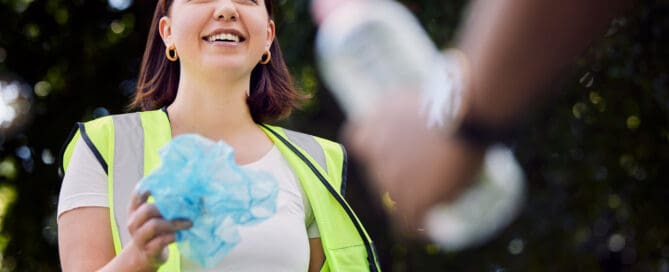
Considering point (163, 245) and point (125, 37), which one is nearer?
point (163, 245)

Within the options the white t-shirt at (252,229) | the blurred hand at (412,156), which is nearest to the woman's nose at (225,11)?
the white t-shirt at (252,229)

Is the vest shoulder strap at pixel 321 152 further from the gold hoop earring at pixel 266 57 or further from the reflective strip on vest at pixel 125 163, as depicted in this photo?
the reflective strip on vest at pixel 125 163

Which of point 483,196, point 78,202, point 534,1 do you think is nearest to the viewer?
point 534,1

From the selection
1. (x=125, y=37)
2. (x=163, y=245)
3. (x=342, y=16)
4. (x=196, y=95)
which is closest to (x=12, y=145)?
(x=125, y=37)

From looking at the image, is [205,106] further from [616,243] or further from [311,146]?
[616,243]

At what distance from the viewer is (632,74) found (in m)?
5.68

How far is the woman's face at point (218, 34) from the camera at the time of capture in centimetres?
212

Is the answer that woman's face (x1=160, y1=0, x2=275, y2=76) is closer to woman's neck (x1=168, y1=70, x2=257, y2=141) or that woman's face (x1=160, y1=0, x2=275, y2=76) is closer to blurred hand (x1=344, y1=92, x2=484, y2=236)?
woman's neck (x1=168, y1=70, x2=257, y2=141)

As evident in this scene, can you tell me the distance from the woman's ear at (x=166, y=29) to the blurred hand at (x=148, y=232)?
63 centimetres

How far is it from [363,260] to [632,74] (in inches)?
155

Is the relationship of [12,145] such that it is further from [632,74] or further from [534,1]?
[534,1]

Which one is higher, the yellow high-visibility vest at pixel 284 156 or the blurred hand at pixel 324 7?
the blurred hand at pixel 324 7

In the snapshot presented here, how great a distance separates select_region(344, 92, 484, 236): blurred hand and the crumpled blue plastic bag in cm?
56

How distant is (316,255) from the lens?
2141 mm
